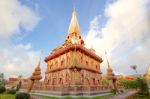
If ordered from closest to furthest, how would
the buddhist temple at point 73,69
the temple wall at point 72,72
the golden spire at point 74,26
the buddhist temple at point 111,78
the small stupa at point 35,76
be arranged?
1. the buddhist temple at point 73,69
2. the temple wall at point 72,72
3. the small stupa at point 35,76
4. the buddhist temple at point 111,78
5. the golden spire at point 74,26

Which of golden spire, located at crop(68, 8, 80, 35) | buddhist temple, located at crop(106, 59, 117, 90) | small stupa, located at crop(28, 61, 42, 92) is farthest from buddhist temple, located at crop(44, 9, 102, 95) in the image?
buddhist temple, located at crop(106, 59, 117, 90)

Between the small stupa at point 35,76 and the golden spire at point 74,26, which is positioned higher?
the golden spire at point 74,26

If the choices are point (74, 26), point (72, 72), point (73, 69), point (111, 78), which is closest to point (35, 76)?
point (72, 72)

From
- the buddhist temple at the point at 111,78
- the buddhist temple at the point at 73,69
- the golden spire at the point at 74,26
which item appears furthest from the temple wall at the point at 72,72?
the golden spire at the point at 74,26

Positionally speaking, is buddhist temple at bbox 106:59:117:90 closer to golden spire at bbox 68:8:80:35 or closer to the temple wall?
the temple wall

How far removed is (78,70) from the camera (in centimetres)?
2870

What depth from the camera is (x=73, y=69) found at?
28.0 m

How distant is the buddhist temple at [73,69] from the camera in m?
24.4

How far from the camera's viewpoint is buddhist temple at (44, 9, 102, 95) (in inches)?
959

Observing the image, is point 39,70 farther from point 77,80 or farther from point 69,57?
point 77,80

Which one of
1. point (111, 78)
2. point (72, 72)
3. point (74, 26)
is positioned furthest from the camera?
point (74, 26)

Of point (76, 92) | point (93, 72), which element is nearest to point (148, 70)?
point (93, 72)

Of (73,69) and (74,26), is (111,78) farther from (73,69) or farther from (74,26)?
(74,26)

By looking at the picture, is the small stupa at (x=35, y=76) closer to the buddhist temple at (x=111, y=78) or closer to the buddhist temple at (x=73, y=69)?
the buddhist temple at (x=73, y=69)
